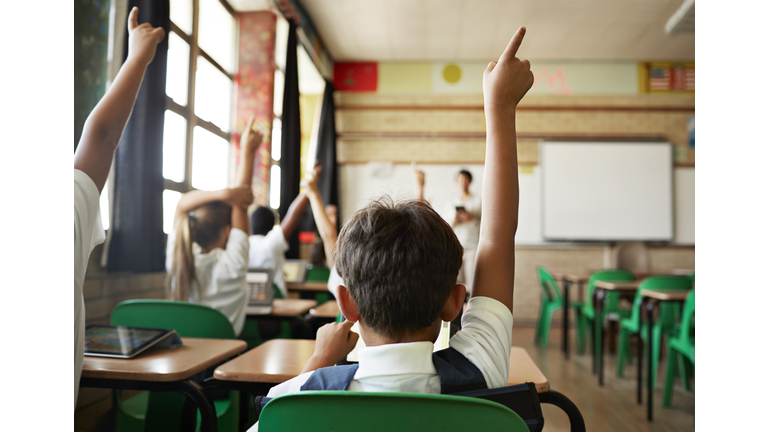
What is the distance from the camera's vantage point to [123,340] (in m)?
1.37

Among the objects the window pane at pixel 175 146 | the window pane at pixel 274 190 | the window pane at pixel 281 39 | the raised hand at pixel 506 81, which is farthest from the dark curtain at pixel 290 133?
the raised hand at pixel 506 81

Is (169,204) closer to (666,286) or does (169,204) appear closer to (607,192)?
(666,286)

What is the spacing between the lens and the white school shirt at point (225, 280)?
A: 2250 mm

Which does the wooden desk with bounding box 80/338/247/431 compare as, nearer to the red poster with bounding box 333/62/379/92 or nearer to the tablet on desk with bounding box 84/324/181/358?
the tablet on desk with bounding box 84/324/181/358

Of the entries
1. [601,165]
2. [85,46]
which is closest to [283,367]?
[85,46]

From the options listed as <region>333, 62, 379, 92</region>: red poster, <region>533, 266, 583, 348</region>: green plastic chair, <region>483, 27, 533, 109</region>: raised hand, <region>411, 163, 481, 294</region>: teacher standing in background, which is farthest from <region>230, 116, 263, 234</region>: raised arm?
<region>333, 62, 379, 92</region>: red poster

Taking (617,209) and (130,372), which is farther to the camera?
(617,209)

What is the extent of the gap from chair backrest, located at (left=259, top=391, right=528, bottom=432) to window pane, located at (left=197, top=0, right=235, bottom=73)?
3999 mm

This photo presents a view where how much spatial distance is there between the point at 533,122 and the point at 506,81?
613 cm

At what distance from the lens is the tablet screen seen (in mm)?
1311

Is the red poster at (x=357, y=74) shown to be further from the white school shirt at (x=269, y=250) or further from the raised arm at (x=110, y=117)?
the raised arm at (x=110, y=117)
